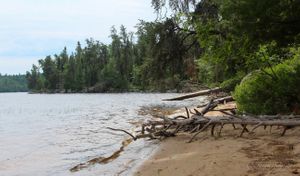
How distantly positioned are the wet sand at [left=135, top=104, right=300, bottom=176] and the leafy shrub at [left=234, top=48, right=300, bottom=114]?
1564 mm

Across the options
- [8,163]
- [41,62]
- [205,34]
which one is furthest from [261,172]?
[41,62]

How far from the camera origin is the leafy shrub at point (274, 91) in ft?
41.5

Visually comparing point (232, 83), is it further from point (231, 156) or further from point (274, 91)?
point (231, 156)

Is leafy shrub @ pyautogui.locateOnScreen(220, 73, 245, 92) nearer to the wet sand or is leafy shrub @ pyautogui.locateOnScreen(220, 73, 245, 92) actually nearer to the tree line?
the tree line

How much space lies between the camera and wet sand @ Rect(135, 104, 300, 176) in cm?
716

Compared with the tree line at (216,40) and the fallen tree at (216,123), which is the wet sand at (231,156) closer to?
the fallen tree at (216,123)

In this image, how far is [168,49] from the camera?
2642 centimetres

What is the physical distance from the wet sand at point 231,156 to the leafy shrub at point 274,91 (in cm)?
156

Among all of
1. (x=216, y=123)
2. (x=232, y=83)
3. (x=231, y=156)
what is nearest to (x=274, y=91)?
(x=216, y=123)

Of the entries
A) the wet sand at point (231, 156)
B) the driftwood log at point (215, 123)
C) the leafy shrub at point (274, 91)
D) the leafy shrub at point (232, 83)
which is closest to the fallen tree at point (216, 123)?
the driftwood log at point (215, 123)

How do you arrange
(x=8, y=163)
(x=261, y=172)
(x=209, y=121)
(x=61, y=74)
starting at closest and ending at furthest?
(x=261, y=172) → (x=209, y=121) → (x=8, y=163) → (x=61, y=74)

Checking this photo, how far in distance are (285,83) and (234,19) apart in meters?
3.28

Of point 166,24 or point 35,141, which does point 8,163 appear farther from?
point 166,24

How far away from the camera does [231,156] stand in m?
8.34
